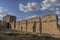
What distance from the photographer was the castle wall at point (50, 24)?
32.9 ft

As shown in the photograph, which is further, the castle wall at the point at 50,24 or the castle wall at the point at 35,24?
the castle wall at the point at 35,24

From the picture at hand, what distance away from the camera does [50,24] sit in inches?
415

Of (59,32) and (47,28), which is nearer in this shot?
(59,32)

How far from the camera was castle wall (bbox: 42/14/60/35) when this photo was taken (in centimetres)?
1004

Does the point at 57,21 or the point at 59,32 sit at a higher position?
the point at 57,21

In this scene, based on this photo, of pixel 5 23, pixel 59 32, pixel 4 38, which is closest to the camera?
pixel 4 38

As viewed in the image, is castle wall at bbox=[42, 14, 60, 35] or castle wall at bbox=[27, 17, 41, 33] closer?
castle wall at bbox=[42, 14, 60, 35]

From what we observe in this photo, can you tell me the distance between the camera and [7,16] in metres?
29.0

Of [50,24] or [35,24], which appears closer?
[50,24]

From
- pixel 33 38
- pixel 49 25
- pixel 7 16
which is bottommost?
pixel 33 38

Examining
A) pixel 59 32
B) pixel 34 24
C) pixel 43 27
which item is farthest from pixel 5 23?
pixel 59 32

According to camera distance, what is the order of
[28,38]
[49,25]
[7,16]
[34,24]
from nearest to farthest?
[28,38] → [49,25] → [34,24] → [7,16]

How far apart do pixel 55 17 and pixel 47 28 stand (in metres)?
1.33

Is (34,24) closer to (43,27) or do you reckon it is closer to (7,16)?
(43,27)
